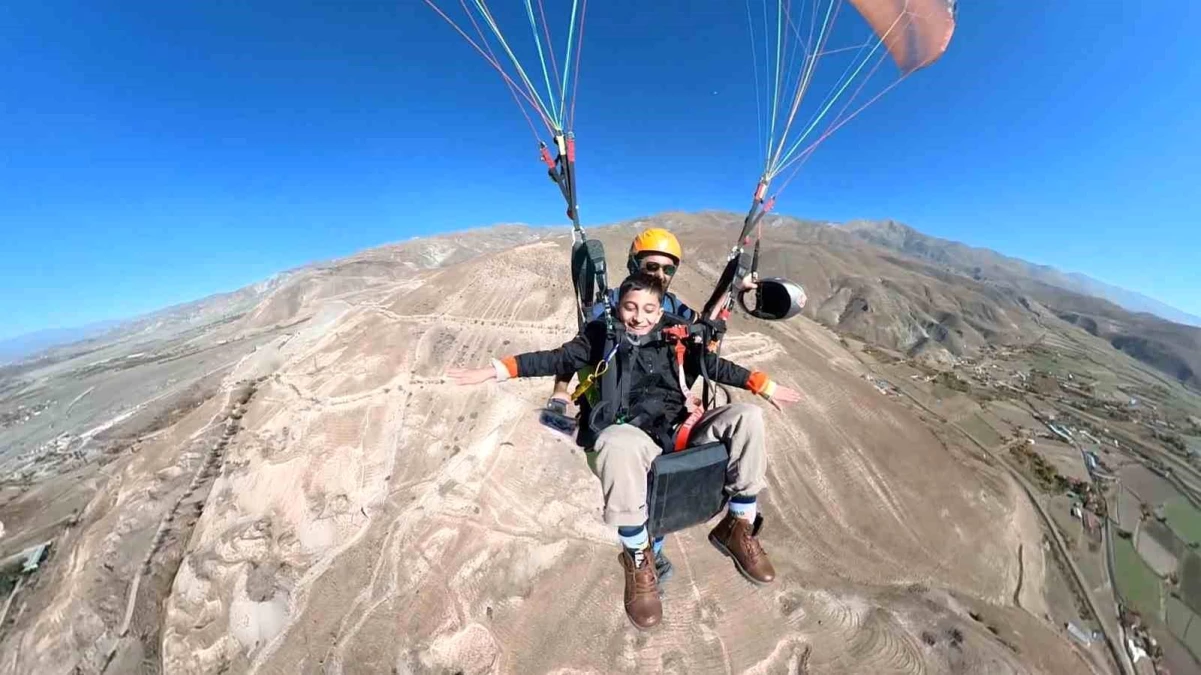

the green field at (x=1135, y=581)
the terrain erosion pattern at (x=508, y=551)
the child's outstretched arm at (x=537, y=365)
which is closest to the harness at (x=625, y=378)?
the child's outstretched arm at (x=537, y=365)

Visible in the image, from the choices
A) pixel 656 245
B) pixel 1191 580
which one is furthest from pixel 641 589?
pixel 1191 580

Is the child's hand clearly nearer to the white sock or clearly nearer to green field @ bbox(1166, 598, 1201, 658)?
the white sock

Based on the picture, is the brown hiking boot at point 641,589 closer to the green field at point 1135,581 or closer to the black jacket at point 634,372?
the black jacket at point 634,372

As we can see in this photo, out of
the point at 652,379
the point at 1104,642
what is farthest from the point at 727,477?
the point at 1104,642

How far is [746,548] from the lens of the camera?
13.9 ft

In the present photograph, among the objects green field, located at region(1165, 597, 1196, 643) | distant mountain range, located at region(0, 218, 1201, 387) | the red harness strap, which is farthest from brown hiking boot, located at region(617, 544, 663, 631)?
distant mountain range, located at region(0, 218, 1201, 387)

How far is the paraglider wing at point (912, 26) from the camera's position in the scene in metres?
6.38

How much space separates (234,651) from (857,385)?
31698 mm

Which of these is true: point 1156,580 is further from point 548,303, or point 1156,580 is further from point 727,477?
→ point 548,303

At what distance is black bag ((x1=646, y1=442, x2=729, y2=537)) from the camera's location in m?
3.59

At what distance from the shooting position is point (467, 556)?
1611cm

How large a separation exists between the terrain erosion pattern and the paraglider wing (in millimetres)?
15035

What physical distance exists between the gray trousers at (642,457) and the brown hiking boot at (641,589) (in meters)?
0.55

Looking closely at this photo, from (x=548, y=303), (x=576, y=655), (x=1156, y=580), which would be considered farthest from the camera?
(x=548, y=303)
